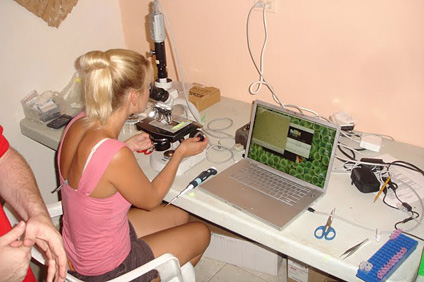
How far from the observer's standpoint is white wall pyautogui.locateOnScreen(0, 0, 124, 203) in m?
1.90

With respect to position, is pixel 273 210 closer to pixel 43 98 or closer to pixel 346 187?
pixel 346 187

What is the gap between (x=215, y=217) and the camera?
137cm

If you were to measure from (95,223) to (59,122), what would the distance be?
783 millimetres

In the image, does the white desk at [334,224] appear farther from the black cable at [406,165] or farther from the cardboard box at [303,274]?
the cardboard box at [303,274]

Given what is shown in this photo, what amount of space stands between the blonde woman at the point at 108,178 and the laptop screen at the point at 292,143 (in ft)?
0.79

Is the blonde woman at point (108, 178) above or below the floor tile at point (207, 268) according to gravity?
A: above

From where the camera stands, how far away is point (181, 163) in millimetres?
1540

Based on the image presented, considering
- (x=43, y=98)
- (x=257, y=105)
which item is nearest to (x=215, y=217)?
(x=257, y=105)

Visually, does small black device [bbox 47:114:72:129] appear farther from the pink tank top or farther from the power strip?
the power strip

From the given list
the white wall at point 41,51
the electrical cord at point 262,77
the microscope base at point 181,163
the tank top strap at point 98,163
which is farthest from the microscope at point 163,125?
the white wall at point 41,51

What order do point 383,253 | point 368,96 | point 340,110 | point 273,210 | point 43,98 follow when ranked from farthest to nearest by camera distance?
point 43,98 < point 340,110 < point 368,96 < point 273,210 < point 383,253

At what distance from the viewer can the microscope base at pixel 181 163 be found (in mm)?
1549

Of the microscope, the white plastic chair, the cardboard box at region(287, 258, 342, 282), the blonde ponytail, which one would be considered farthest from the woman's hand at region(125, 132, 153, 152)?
the cardboard box at region(287, 258, 342, 282)

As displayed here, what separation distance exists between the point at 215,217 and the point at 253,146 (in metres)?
Result: 0.34
